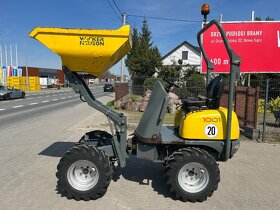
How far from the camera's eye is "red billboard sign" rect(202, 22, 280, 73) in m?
12.2

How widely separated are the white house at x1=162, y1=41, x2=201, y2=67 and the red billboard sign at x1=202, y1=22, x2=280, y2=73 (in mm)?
33083

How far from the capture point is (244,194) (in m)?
4.25

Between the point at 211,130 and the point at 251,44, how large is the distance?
9679 mm

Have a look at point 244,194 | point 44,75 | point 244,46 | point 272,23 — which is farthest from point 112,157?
point 44,75

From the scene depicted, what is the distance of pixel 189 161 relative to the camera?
12.9 feet

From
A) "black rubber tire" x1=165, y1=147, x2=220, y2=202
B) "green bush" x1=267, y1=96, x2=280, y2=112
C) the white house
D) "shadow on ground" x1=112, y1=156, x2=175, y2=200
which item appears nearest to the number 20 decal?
"black rubber tire" x1=165, y1=147, x2=220, y2=202

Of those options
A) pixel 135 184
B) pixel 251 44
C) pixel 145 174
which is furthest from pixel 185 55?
pixel 135 184

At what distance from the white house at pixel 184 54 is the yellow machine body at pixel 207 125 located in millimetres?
→ 41901

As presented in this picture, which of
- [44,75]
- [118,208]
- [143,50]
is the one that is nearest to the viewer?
[118,208]

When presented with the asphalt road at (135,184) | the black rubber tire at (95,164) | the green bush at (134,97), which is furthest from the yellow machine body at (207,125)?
the green bush at (134,97)

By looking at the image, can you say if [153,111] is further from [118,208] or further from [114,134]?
[118,208]

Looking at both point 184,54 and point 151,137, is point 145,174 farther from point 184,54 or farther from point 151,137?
point 184,54

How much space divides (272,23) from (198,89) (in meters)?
4.22

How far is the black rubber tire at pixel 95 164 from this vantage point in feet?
13.0
